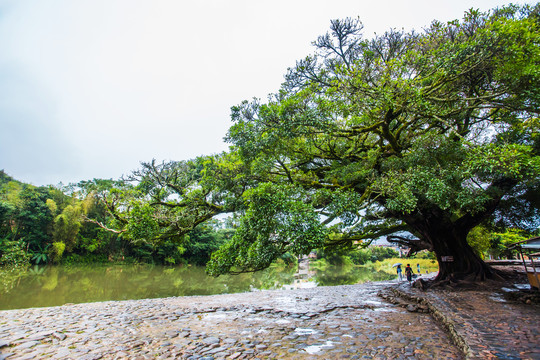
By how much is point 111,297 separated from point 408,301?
12669 mm

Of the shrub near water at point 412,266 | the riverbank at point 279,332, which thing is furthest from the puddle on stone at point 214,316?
the shrub near water at point 412,266

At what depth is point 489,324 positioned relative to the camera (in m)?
4.40

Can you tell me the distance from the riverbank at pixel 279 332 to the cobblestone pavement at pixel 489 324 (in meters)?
0.01

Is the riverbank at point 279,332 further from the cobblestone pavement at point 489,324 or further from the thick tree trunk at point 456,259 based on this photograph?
the thick tree trunk at point 456,259

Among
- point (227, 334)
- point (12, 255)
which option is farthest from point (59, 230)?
point (227, 334)

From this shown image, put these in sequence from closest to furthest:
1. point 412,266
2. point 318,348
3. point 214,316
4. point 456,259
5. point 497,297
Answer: point 318,348
point 214,316
point 497,297
point 456,259
point 412,266

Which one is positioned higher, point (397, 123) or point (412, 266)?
point (397, 123)

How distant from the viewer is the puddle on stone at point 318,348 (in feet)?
12.4

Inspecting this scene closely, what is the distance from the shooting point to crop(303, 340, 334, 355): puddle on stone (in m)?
3.77

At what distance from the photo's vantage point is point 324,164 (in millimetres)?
8969

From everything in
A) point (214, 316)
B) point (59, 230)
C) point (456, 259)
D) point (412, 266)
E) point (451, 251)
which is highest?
point (59, 230)

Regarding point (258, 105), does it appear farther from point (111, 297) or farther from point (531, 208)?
point (111, 297)

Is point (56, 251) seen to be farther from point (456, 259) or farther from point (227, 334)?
point (456, 259)

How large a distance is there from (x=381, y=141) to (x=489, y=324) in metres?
4.73
